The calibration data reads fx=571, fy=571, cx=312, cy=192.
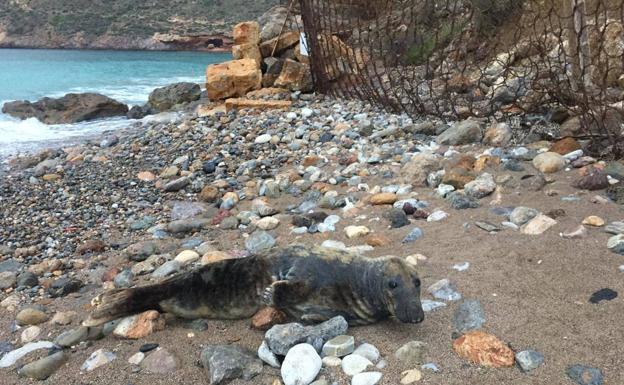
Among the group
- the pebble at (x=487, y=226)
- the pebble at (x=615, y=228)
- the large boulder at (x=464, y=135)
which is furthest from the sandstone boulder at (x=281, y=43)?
the pebble at (x=615, y=228)

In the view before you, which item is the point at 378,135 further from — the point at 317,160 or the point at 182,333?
the point at 182,333

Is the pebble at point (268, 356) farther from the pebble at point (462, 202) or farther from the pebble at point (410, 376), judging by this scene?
the pebble at point (462, 202)

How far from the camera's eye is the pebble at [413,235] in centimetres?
328

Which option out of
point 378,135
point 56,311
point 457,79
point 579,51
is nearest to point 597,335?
point 56,311

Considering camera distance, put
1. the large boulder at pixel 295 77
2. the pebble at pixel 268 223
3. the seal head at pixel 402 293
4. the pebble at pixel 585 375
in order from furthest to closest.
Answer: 1. the large boulder at pixel 295 77
2. the pebble at pixel 268 223
3. the seal head at pixel 402 293
4. the pebble at pixel 585 375

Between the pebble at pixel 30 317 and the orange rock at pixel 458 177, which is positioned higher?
the orange rock at pixel 458 177

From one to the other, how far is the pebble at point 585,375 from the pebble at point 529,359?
10 centimetres

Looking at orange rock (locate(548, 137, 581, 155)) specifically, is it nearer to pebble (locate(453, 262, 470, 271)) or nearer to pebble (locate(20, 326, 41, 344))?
pebble (locate(453, 262, 470, 271))

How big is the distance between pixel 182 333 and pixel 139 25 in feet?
198

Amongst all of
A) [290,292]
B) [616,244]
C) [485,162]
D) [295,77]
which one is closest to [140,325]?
[290,292]

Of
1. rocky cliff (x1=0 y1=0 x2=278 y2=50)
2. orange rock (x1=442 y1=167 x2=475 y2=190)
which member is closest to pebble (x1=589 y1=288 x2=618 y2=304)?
orange rock (x1=442 y1=167 x2=475 y2=190)

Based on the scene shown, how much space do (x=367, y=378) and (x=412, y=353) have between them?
215mm

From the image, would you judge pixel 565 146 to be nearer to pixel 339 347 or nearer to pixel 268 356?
pixel 339 347

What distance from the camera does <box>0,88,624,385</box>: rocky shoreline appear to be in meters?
2.13
